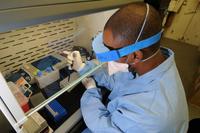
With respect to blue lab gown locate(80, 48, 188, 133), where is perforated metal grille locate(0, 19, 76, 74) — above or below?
above

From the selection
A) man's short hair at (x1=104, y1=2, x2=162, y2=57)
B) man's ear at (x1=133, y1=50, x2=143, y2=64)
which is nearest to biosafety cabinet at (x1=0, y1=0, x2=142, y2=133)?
man's short hair at (x1=104, y1=2, x2=162, y2=57)

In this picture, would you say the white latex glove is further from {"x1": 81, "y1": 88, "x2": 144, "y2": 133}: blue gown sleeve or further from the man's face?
the man's face

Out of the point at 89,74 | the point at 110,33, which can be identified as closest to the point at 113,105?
the point at 89,74

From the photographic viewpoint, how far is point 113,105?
92cm

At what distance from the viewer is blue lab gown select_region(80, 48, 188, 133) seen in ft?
2.34

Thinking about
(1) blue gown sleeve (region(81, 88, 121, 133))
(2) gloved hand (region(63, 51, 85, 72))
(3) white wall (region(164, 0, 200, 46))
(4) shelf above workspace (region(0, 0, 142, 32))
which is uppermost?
(4) shelf above workspace (region(0, 0, 142, 32))

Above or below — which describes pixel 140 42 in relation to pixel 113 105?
above

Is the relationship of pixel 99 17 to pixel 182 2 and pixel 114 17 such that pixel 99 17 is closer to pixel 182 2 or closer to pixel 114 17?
pixel 114 17

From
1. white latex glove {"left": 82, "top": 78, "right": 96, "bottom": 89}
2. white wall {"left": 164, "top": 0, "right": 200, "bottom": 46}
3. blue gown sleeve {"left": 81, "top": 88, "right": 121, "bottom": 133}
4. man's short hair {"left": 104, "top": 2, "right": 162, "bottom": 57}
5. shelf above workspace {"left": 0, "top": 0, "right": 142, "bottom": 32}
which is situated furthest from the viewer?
white wall {"left": 164, "top": 0, "right": 200, "bottom": 46}

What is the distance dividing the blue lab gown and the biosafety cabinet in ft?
0.56

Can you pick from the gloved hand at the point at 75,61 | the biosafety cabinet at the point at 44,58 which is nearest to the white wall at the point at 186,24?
the biosafety cabinet at the point at 44,58

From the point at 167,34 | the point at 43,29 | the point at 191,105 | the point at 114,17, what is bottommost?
the point at 191,105

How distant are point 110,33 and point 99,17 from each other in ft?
1.72

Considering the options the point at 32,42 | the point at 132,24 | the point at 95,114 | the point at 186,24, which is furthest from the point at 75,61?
the point at 186,24
